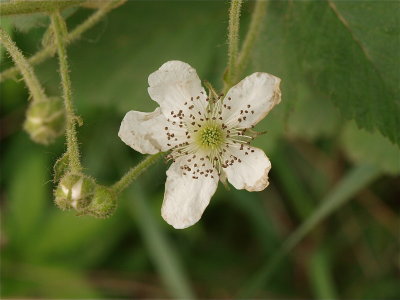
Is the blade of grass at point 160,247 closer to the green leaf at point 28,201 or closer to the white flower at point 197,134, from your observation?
the green leaf at point 28,201

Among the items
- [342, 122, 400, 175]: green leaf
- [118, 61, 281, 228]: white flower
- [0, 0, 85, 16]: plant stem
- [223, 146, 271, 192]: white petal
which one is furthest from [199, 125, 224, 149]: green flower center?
[342, 122, 400, 175]: green leaf

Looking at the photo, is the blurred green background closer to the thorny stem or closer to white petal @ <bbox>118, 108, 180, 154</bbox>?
the thorny stem

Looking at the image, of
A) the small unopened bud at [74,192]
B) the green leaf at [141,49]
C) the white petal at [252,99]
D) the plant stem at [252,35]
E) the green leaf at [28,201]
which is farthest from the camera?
the green leaf at [28,201]

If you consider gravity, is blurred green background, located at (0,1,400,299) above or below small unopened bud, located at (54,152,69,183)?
above

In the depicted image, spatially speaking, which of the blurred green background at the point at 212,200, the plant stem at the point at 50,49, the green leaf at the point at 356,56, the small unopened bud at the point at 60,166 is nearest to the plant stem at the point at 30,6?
the plant stem at the point at 50,49

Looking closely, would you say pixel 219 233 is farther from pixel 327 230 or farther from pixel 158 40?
pixel 158 40

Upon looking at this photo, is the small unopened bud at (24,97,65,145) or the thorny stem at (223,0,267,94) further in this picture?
the thorny stem at (223,0,267,94)

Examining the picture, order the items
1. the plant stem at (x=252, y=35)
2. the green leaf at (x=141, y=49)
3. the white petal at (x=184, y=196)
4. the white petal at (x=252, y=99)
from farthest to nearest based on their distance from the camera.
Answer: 1. the green leaf at (x=141, y=49)
2. the plant stem at (x=252, y=35)
3. the white petal at (x=184, y=196)
4. the white petal at (x=252, y=99)

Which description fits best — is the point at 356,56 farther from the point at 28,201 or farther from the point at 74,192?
the point at 28,201
